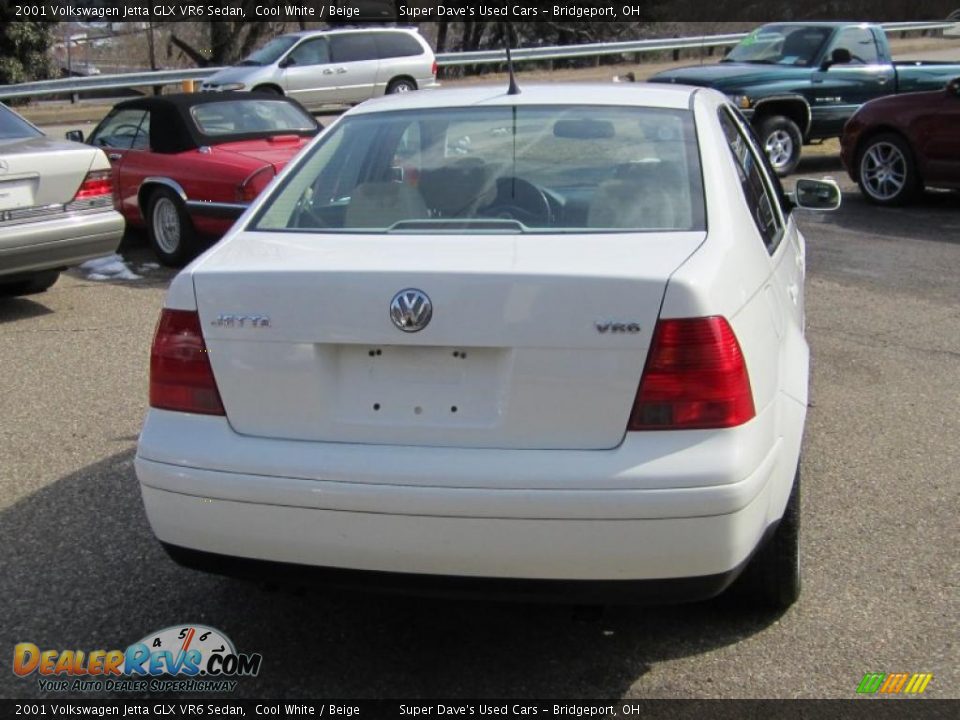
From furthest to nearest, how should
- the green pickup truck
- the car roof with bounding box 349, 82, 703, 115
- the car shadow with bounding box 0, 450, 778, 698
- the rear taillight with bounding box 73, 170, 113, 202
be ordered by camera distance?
the green pickup truck < the rear taillight with bounding box 73, 170, 113, 202 < the car roof with bounding box 349, 82, 703, 115 < the car shadow with bounding box 0, 450, 778, 698

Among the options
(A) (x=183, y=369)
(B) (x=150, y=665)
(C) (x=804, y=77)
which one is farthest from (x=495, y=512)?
(C) (x=804, y=77)

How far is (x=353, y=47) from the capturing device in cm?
2386

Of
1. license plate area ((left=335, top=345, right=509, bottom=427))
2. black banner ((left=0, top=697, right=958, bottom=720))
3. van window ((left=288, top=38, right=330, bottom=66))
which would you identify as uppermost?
license plate area ((left=335, top=345, right=509, bottom=427))

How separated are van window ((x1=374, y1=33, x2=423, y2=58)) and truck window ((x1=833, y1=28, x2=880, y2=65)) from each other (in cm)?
1126

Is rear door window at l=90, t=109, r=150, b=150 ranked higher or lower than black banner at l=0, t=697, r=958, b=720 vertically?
higher

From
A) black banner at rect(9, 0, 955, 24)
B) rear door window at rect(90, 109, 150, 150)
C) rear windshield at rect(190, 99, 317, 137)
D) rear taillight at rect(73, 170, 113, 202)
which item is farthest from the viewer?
black banner at rect(9, 0, 955, 24)

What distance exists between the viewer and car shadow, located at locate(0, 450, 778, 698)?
3.50m

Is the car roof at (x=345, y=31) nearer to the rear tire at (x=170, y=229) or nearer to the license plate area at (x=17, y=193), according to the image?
the rear tire at (x=170, y=229)

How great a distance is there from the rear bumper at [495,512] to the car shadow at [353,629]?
239 millimetres

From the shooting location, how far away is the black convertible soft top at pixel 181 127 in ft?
32.7

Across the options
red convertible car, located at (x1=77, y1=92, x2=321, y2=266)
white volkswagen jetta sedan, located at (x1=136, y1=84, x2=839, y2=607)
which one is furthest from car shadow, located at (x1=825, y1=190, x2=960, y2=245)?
white volkswagen jetta sedan, located at (x1=136, y1=84, x2=839, y2=607)

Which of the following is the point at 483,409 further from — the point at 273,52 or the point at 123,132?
the point at 273,52

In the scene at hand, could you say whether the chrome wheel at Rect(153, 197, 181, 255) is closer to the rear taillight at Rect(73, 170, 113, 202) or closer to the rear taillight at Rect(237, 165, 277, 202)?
the rear taillight at Rect(237, 165, 277, 202)

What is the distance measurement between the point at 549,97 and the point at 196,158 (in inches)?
236
